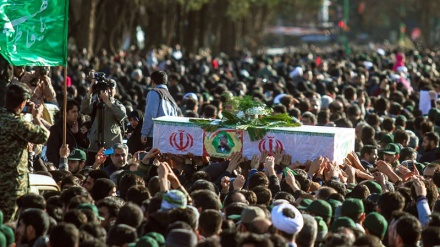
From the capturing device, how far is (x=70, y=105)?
1507cm

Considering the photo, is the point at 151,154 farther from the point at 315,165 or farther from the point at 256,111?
the point at 315,165

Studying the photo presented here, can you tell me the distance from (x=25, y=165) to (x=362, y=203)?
282 centimetres

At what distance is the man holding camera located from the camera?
1031 centimetres

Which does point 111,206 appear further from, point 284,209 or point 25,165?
point 284,209

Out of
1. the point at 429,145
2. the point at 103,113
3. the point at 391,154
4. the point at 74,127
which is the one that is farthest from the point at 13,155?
the point at 429,145

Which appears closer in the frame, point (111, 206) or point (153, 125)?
point (111, 206)

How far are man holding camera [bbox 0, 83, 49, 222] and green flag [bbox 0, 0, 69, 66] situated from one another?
1746 mm

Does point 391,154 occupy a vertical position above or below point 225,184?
above

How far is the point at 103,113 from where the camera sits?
1489cm

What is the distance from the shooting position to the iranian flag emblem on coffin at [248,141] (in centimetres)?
1268

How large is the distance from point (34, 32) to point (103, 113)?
2.71 metres

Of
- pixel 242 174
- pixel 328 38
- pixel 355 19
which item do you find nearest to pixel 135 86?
pixel 242 174

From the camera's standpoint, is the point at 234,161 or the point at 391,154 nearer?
the point at 234,161

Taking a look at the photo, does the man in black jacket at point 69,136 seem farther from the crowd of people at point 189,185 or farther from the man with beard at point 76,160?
the man with beard at point 76,160
